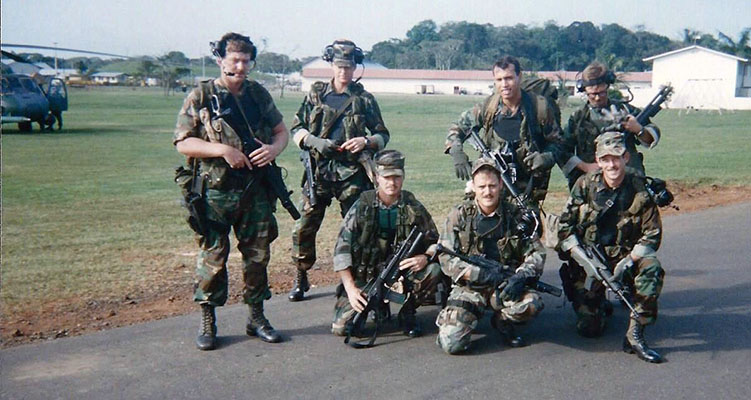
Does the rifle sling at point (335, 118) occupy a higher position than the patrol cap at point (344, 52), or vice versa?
the patrol cap at point (344, 52)

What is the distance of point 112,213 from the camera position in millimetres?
11125

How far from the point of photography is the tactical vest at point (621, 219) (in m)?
5.60

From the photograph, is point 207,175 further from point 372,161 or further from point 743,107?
point 743,107

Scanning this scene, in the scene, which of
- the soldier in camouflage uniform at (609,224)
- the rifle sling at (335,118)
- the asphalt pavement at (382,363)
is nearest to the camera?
the asphalt pavement at (382,363)

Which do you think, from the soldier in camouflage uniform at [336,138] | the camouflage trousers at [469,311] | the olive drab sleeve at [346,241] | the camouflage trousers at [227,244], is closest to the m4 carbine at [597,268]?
the camouflage trousers at [469,311]

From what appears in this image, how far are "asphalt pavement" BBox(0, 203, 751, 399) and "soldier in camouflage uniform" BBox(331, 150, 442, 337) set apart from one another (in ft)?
0.86

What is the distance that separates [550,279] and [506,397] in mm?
2932

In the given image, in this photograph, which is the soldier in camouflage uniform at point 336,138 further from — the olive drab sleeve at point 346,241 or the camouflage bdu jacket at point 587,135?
the camouflage bdu jacket at point 587,135

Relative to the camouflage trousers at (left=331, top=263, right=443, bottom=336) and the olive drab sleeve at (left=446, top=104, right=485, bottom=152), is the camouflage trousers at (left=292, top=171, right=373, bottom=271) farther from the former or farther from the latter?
the camouflage trousers at (left=331, top=263, right=443, bottom=336)

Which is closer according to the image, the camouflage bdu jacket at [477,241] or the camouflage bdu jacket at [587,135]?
the camouflage bdu jacket at [477,241]

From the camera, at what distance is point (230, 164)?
5098 millimetres

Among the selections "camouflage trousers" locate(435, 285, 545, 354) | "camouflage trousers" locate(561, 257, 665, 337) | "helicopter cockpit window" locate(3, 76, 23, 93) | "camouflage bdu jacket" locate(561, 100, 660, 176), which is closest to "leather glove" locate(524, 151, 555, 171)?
"camouflage bdu jacket" locate(561, 100, 660, 176)

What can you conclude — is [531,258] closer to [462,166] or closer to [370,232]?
[462,166]

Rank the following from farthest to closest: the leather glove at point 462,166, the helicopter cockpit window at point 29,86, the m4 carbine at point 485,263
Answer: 1. the helicopter cockpit window at point 29,86
2. the leather glove at point 462,166
3. the m4 carbine at point 485,263
